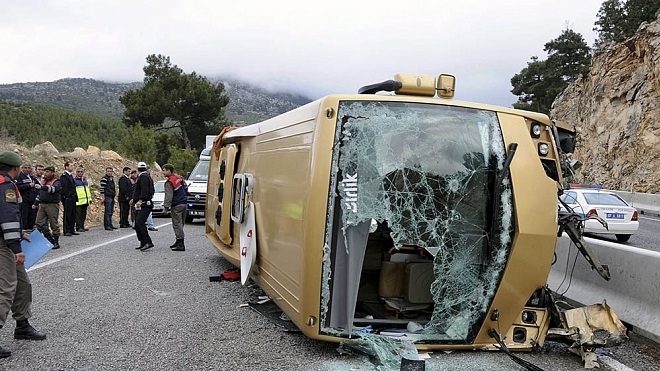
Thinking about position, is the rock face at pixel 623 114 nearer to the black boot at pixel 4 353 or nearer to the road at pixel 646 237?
the road at pixel 646 237

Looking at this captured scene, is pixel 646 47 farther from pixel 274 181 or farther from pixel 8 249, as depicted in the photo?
pixel 8 249

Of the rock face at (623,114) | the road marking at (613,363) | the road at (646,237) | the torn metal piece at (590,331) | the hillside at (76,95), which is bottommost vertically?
the road at (646,237)

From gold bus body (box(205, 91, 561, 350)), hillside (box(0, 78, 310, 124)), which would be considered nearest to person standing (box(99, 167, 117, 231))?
gold bus body (box(205, 91, 561, 350))

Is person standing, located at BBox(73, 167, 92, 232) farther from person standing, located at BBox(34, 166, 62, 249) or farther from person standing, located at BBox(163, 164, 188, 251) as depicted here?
person standing, located at BBox(163, 164, 188, 251)

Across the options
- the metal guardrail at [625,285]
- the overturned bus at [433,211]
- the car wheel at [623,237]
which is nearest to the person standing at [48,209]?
the overturned bus at [433,211]

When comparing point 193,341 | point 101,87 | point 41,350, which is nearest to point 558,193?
point 193,341

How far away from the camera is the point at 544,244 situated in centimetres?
469

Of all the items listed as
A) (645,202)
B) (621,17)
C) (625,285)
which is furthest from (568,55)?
(625,285)

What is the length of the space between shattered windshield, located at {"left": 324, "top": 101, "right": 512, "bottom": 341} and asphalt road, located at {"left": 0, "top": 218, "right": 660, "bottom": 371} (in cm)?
49

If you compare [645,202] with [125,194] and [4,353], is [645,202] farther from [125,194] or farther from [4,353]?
[4,353]

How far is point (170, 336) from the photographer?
5.46 meters

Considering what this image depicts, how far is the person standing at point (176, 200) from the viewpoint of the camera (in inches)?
449

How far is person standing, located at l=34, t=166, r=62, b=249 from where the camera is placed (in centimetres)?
1203

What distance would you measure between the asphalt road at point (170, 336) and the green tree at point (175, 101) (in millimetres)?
36280
